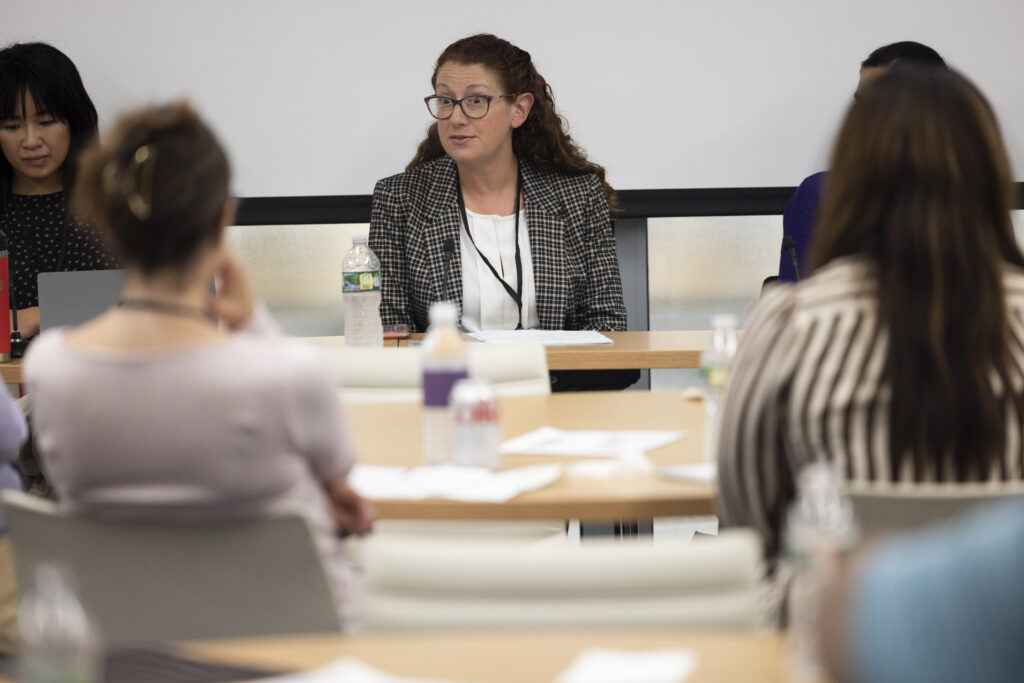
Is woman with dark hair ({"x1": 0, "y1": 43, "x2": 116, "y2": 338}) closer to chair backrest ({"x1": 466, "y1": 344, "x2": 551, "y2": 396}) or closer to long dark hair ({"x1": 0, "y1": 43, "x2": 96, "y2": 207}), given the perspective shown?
long dark hair ({"x1": 0, "y1": 43, "x2": 96, "y2": 207})

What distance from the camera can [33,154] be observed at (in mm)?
3875

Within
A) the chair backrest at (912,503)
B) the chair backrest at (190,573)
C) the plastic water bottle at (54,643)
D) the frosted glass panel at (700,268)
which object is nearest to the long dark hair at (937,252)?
the chair backrest at (912,503)

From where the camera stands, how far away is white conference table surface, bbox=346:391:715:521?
1.68 m

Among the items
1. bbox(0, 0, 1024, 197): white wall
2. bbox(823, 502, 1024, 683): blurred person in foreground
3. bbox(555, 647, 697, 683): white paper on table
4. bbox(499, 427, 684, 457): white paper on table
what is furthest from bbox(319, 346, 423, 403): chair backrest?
bbox(0, 0, 1024, 197): white wall

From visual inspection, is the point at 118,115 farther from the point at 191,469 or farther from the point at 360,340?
the point at 360,340

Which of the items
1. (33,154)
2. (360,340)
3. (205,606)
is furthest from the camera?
(33,154)

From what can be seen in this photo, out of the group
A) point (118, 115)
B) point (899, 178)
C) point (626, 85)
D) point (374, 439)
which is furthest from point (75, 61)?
point (899, 178)

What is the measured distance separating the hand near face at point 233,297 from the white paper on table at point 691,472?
65 centimetres

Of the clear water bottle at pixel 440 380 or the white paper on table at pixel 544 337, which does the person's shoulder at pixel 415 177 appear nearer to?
the white paper on table at pixel 544 337

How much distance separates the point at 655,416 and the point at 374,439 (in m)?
0.55

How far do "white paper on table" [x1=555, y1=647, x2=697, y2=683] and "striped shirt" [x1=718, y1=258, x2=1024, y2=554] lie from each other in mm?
524

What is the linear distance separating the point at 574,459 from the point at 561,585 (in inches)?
33.4

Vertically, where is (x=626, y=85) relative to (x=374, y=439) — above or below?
above

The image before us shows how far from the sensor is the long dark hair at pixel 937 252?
143cm
